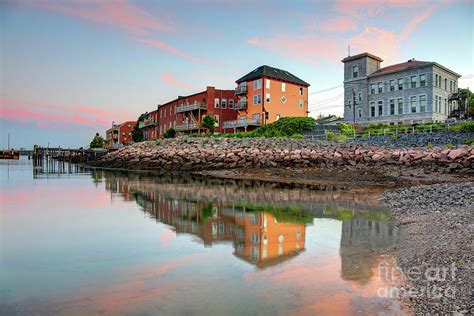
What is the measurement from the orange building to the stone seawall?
44.5 feet

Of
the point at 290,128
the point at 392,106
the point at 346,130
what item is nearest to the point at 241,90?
the point at 290,128

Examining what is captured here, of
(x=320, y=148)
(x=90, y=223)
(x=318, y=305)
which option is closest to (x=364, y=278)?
(x=318, y=305)

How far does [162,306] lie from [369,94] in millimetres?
56317

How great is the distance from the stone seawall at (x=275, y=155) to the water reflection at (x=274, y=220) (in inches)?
383

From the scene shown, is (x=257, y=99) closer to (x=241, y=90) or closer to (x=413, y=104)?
(x=241, y=90)

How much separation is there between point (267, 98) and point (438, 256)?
154ft

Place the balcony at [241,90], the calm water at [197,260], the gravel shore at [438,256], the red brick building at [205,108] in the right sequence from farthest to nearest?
the red brick building at [205,108], the balcony at [241,90], the calm water at [197,260], the gravel shore at [438,256]

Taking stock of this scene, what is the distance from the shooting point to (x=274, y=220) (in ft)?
33.2

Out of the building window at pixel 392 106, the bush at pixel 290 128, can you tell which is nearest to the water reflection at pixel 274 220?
the bush at pixel 290 128

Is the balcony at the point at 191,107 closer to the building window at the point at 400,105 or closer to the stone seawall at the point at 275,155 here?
the stone seawall at the point at 275,155

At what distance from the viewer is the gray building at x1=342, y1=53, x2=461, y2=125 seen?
4791 centimetres

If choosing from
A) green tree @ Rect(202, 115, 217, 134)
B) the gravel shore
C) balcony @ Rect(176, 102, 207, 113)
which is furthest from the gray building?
the gravel shore

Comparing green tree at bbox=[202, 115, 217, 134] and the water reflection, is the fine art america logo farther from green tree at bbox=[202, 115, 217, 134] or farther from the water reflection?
green tree at bbox=[202, 115, 217, 134]

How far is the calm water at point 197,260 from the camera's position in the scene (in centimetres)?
445
